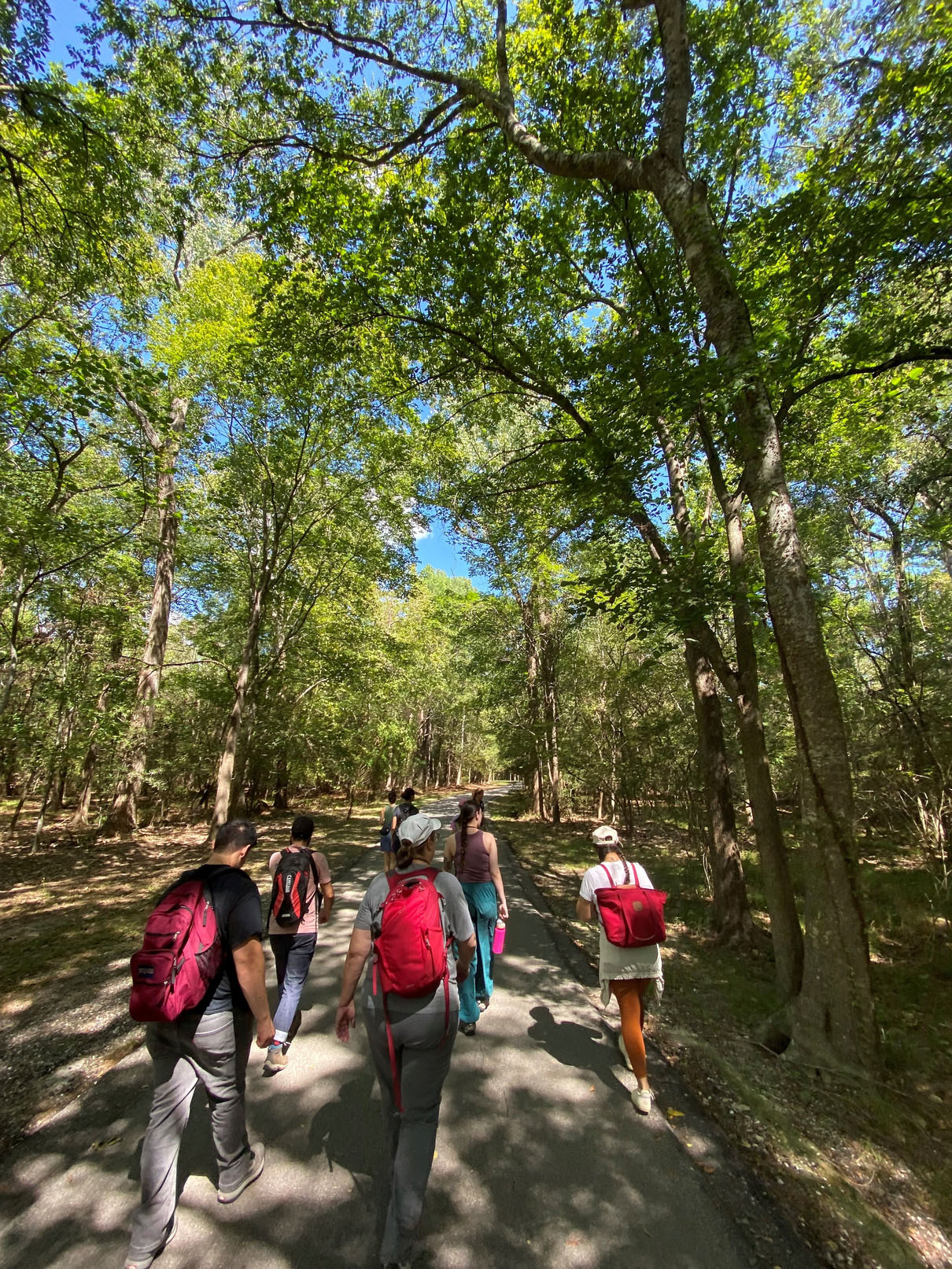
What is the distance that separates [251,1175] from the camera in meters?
2.57

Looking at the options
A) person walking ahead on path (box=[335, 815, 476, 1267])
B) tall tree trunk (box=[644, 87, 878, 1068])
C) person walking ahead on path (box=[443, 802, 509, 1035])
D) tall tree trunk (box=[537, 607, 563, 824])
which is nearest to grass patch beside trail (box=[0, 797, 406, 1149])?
person walking ahead on path (box=[335, 815, 476, 1267])

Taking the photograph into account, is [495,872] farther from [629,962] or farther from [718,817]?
[718,817]

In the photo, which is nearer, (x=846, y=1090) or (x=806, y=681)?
(x=846, y=1090)

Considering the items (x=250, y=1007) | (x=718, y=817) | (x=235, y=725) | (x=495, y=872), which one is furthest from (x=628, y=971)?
(x=235, y=725)

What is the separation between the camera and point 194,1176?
102 inches

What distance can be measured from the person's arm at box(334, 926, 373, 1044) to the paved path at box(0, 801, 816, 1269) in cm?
86

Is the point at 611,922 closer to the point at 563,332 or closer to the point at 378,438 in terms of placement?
the point at 563,332

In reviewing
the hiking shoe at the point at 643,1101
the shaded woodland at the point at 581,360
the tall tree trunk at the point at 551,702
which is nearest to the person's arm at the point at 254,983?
the hiking shoe at the point at 643,1101

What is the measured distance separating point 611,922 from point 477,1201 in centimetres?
157

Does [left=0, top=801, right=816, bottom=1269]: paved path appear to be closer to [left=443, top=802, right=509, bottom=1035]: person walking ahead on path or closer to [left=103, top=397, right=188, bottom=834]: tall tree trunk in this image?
[left=443, top=802, right=509, bottom=1035]: person walking ahead on path

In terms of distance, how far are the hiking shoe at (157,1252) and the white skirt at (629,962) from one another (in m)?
2.59

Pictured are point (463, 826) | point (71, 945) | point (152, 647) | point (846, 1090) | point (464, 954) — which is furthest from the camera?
point (152, 647)

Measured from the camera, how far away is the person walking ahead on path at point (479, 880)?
14.8 ft

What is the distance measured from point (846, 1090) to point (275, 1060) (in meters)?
4.20
